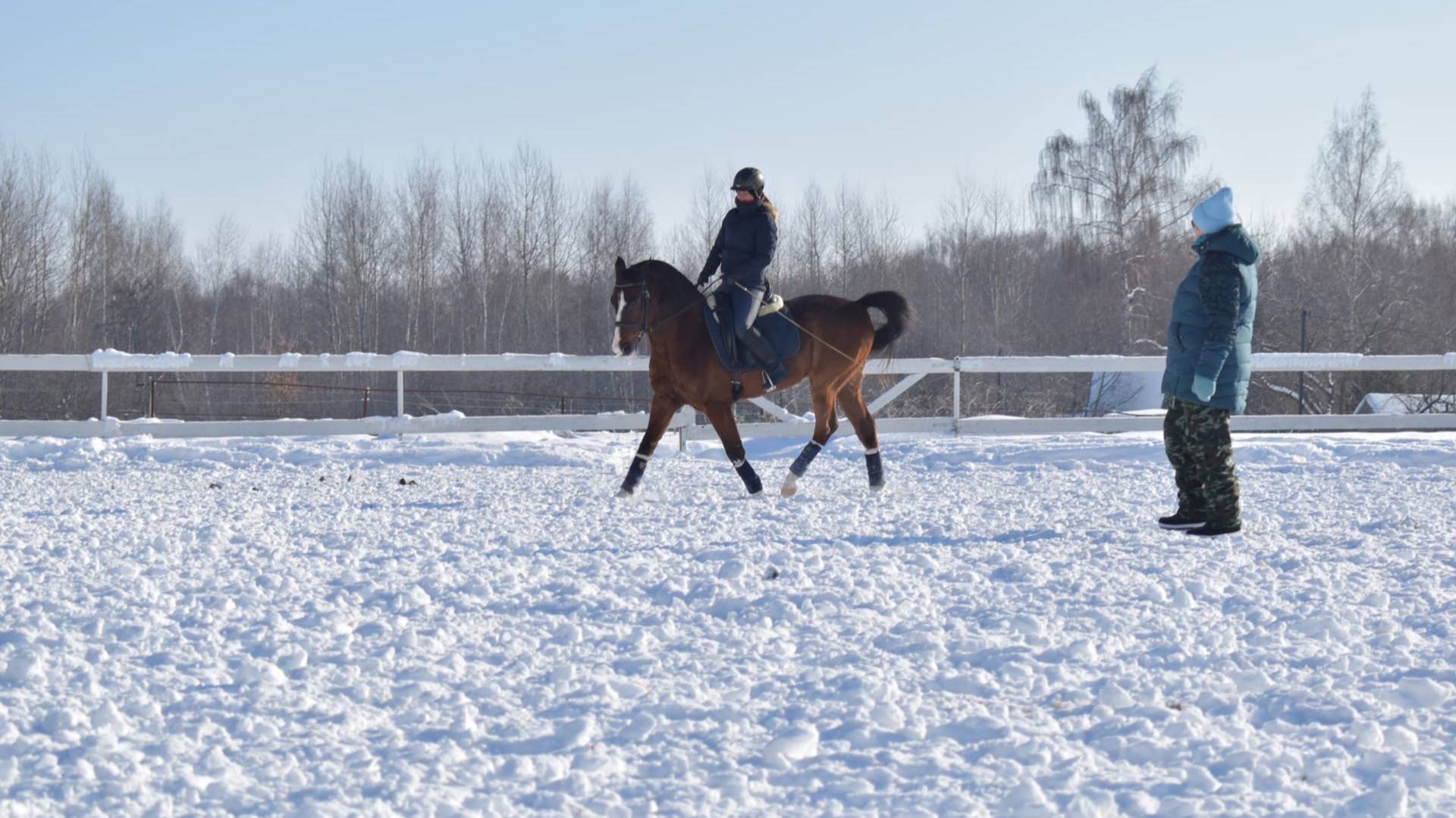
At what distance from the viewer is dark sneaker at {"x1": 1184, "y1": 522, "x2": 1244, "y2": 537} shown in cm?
669

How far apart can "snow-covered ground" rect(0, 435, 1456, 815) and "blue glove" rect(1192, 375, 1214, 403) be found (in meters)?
0.81

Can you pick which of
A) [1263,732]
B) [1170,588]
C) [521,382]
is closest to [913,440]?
[1170,588]

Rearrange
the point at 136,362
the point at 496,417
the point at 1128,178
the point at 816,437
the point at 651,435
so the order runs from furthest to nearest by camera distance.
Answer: the point at 1128,178, the point at 136,362, the point at 496,417, the point at 816,437, the point at 651,435

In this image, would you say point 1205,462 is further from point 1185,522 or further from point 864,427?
point 864,427

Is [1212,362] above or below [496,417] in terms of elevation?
above

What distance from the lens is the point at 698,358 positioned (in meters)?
8.62

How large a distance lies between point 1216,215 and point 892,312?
3133 millimetres

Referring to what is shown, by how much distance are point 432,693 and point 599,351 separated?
135ft

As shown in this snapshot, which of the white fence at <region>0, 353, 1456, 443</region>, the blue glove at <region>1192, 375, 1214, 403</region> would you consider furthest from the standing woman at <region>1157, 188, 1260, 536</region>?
the white fence at <region>0, 353, 1456, 443</region>

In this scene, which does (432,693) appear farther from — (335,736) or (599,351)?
(599,351)

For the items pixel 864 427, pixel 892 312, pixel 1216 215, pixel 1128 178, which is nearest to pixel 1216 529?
pixel 1216 215

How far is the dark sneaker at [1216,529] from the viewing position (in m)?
6.69

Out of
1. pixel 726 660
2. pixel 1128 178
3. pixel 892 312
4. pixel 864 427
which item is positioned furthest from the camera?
pixel 1128 178

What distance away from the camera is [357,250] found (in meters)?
47.7
